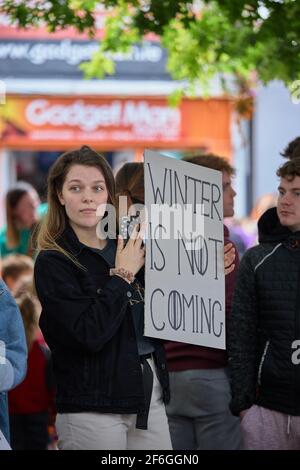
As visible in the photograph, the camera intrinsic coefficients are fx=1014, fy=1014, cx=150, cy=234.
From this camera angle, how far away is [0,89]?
5117mm

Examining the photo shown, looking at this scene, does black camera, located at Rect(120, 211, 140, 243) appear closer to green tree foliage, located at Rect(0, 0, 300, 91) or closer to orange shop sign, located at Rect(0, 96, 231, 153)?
green tree foliage, located at Rect(0, 0, 300, 91)

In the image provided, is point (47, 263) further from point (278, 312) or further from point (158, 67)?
point (158, 67)

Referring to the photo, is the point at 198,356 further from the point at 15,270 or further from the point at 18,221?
the point at 18,221

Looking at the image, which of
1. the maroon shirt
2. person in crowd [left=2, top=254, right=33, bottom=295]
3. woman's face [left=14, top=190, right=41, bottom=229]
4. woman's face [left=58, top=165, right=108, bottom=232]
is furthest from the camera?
woman's face [left=14, top=190, right=41, bottom=229]

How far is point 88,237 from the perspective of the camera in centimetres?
412

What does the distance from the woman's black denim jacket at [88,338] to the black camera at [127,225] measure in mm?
283

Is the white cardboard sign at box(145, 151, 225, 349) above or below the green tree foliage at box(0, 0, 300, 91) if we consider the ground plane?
below

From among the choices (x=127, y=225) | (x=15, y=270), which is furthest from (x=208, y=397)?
(x=15, y=270)

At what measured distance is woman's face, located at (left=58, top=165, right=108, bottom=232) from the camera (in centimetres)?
408

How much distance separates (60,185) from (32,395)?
2.38 m

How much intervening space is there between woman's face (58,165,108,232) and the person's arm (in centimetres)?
80

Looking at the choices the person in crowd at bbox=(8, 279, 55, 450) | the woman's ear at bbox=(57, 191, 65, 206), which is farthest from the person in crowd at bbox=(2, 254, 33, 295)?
the woman's ear at bbox=(57, 191, 65, 206)

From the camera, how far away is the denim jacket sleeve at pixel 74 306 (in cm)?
382

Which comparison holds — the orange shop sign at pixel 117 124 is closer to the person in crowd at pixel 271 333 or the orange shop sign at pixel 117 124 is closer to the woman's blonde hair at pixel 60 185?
the person in crowd at pixel 271 333
